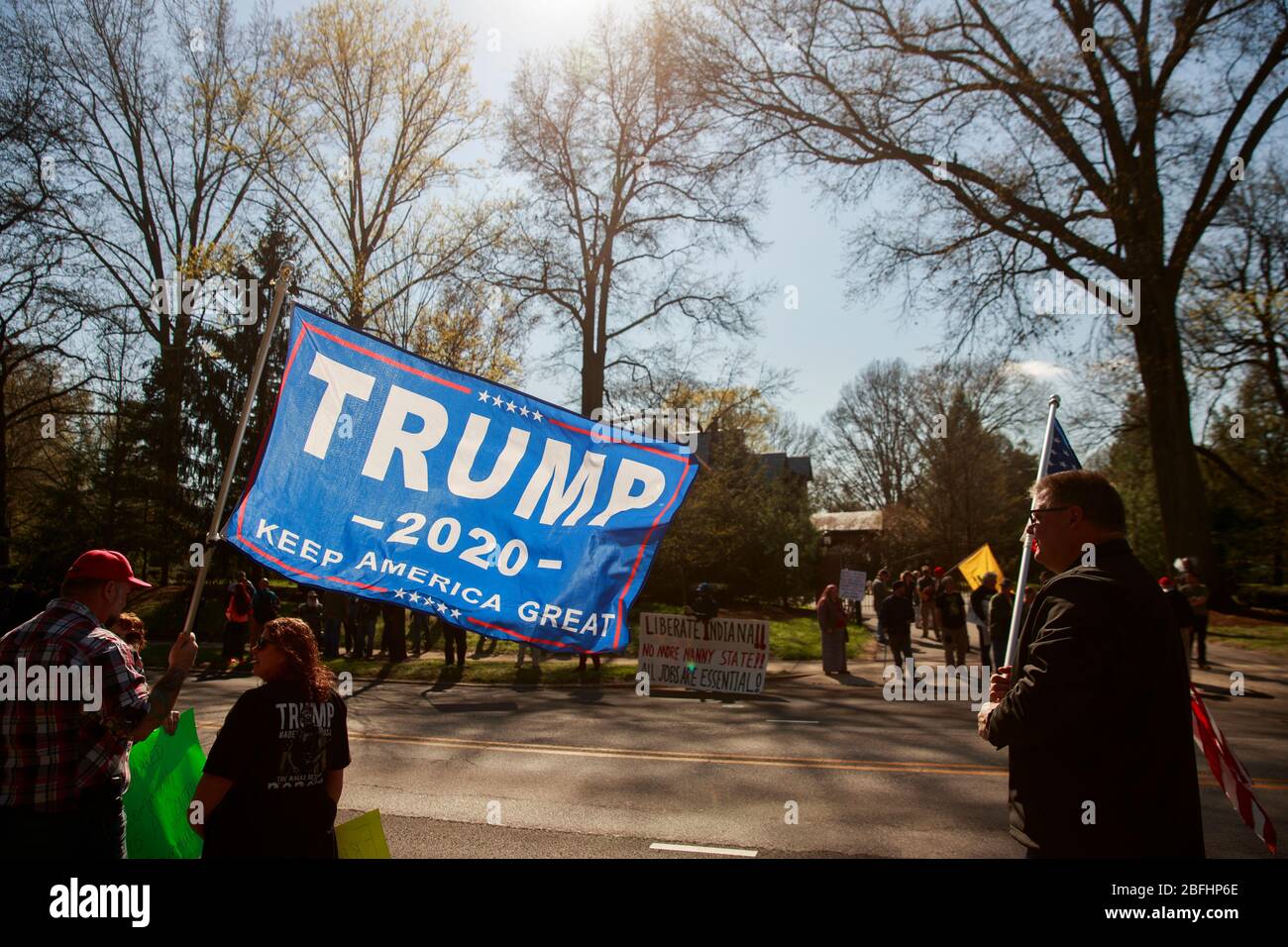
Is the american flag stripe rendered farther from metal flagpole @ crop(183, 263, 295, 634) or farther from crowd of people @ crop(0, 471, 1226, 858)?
metal flagpole @ crop(183, 263, 295, 634)

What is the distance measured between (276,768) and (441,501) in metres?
1.46

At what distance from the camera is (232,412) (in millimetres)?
30875

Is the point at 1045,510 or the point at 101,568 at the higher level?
the point at 1045,510

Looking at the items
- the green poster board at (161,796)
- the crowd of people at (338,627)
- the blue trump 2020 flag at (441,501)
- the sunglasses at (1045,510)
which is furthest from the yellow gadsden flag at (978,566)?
the green poster board at (161,796)

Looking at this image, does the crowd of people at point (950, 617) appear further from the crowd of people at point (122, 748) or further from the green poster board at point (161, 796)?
the crowd of people at point (122, 748)

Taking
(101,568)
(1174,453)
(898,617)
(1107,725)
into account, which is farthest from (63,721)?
(1174,453)

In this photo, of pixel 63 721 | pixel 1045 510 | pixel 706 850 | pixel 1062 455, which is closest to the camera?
pixel 1045 510

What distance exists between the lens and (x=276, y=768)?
325 cm

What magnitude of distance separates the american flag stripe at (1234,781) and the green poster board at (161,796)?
4.87 m

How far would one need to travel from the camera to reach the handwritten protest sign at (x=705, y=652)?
1395 centimetres

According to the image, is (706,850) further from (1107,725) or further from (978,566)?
(978,566)

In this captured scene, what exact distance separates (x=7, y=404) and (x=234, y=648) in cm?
3444
